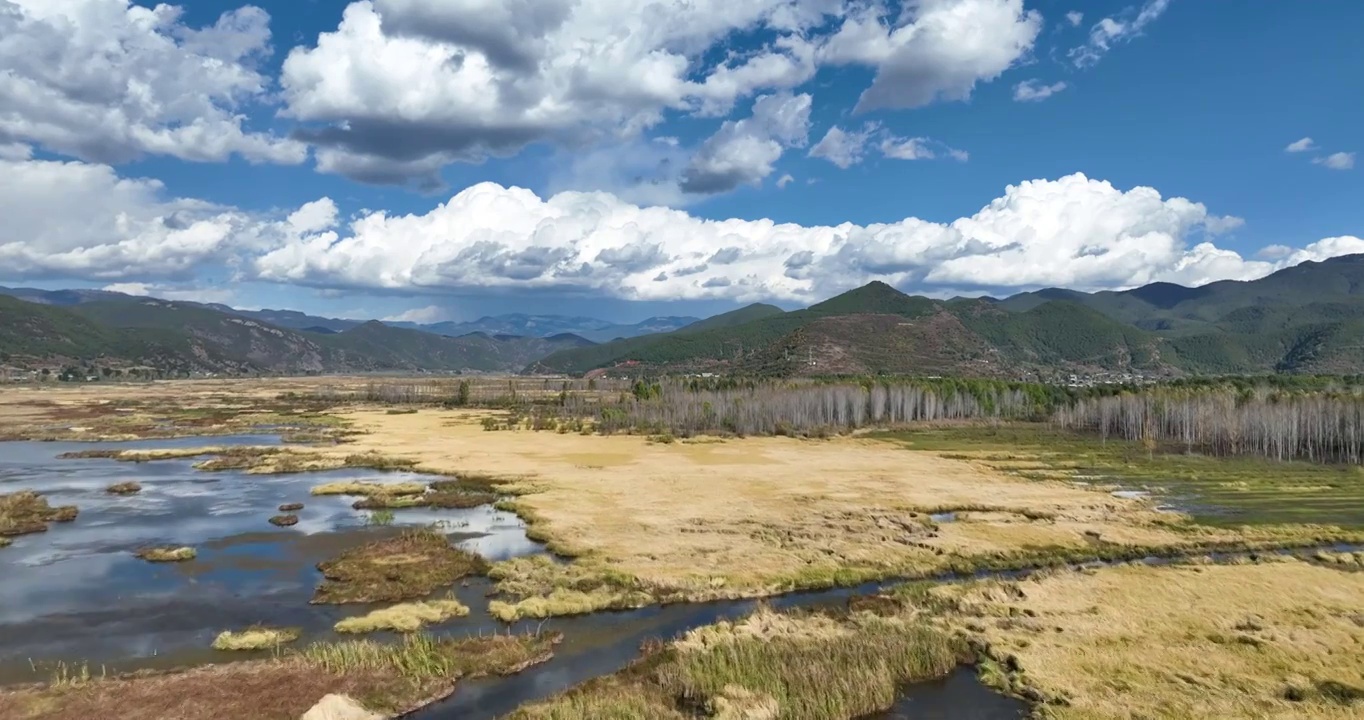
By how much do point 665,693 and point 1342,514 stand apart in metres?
63.2

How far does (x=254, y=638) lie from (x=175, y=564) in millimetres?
15954

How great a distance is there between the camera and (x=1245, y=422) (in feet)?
340

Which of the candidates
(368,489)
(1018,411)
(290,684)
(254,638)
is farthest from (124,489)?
(1018,411)

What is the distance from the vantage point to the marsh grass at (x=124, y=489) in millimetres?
61719

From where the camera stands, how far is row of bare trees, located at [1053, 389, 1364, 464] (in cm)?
9756

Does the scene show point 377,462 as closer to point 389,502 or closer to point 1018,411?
point 389,502

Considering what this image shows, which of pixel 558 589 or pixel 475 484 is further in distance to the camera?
pixel 475 484

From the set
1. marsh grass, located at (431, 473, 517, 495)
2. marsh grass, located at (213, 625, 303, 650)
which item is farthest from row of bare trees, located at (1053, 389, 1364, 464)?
marsh grass, located at (213, 625, 303, 650)

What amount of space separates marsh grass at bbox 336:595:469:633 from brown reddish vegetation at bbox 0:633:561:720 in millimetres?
2394

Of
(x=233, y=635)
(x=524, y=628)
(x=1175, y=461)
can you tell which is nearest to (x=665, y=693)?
(x=524, y=628)

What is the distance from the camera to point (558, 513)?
179ft

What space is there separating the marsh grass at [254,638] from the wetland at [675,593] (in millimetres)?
167

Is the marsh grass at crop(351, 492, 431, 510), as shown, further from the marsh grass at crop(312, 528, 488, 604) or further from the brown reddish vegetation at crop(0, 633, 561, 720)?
the brown reddish vegetation at crop(0, 633, 561, 720)

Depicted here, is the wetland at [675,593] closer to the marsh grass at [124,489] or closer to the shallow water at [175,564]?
the shallow water at [175,564]
